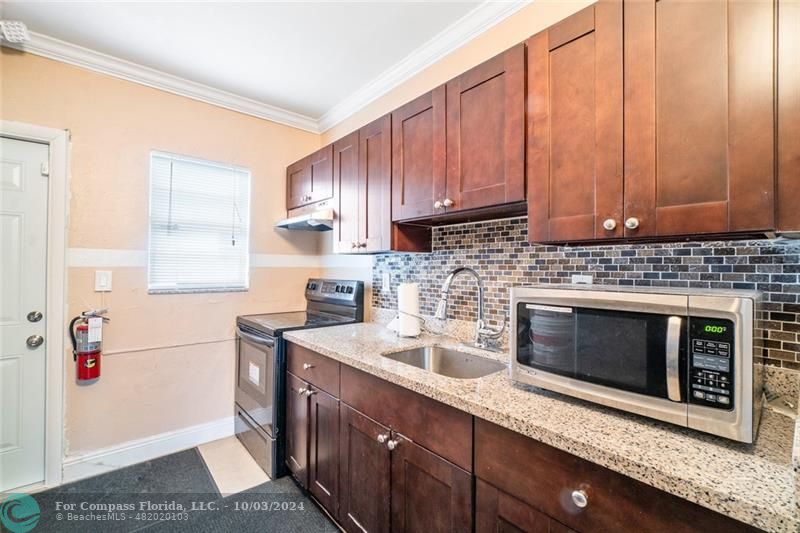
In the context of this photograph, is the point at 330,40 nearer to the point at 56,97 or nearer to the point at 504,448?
the point at 56,97

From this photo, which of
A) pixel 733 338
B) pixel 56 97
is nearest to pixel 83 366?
pixel 56 97

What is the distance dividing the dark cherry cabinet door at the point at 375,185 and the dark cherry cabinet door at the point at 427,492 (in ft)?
3.39

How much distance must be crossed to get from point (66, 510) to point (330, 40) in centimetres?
290

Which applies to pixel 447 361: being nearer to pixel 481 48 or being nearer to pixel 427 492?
pixel 427 492

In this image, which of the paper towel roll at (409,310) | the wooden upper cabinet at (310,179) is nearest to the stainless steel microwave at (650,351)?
the paper towel roll at (409,310)

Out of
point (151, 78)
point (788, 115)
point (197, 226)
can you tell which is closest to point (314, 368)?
point (197, 226)

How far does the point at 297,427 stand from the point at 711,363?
1.85 m

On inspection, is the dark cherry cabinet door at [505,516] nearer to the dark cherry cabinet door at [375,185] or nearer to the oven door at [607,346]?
the oven door at [607,346]

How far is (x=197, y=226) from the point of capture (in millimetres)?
2541

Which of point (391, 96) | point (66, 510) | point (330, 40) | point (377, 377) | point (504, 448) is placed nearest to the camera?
point (504, 448)

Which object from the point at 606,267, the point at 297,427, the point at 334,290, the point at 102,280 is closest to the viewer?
the point at 606,267

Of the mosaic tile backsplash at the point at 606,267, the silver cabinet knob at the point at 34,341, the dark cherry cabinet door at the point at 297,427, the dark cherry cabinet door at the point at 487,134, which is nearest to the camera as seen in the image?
the mosaic tile backsplash at the point at 606,267

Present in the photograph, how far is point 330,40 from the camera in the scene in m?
1.98

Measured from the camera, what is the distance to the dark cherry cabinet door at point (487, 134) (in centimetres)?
128
